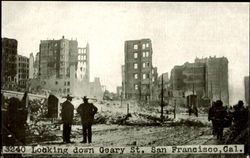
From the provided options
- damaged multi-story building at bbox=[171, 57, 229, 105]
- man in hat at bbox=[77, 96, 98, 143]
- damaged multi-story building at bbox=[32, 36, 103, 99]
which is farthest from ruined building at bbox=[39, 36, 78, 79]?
damaged multi-story building at bbox=[171, 57, 229, 105]

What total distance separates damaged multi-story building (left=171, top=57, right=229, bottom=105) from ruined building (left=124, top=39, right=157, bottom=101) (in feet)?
1.07

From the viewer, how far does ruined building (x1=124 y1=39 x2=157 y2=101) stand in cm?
471

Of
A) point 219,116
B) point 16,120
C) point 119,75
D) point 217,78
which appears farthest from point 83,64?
point 219,116

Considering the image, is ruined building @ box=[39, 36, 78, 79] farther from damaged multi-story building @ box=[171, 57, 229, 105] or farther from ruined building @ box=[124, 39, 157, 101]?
damaged multi-story building @ box=[171, 57, 229, 105]

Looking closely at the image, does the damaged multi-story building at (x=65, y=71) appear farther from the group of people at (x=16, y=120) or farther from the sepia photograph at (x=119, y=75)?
the group of people at (x=16, y=120)

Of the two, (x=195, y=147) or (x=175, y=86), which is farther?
(x=175, y=86)

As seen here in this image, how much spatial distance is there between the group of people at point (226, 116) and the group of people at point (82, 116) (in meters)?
1.64

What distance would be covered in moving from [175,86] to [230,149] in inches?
44.4

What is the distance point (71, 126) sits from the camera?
462cm

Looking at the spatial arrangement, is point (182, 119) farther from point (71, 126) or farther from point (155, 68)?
point (71, 126)

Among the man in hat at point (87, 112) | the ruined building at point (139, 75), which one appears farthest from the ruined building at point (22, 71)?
the ruined building at point (139, 75)

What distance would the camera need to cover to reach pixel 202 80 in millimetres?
4785

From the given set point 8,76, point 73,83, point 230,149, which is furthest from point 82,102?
point 230,149

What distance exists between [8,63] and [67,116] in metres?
1.09
